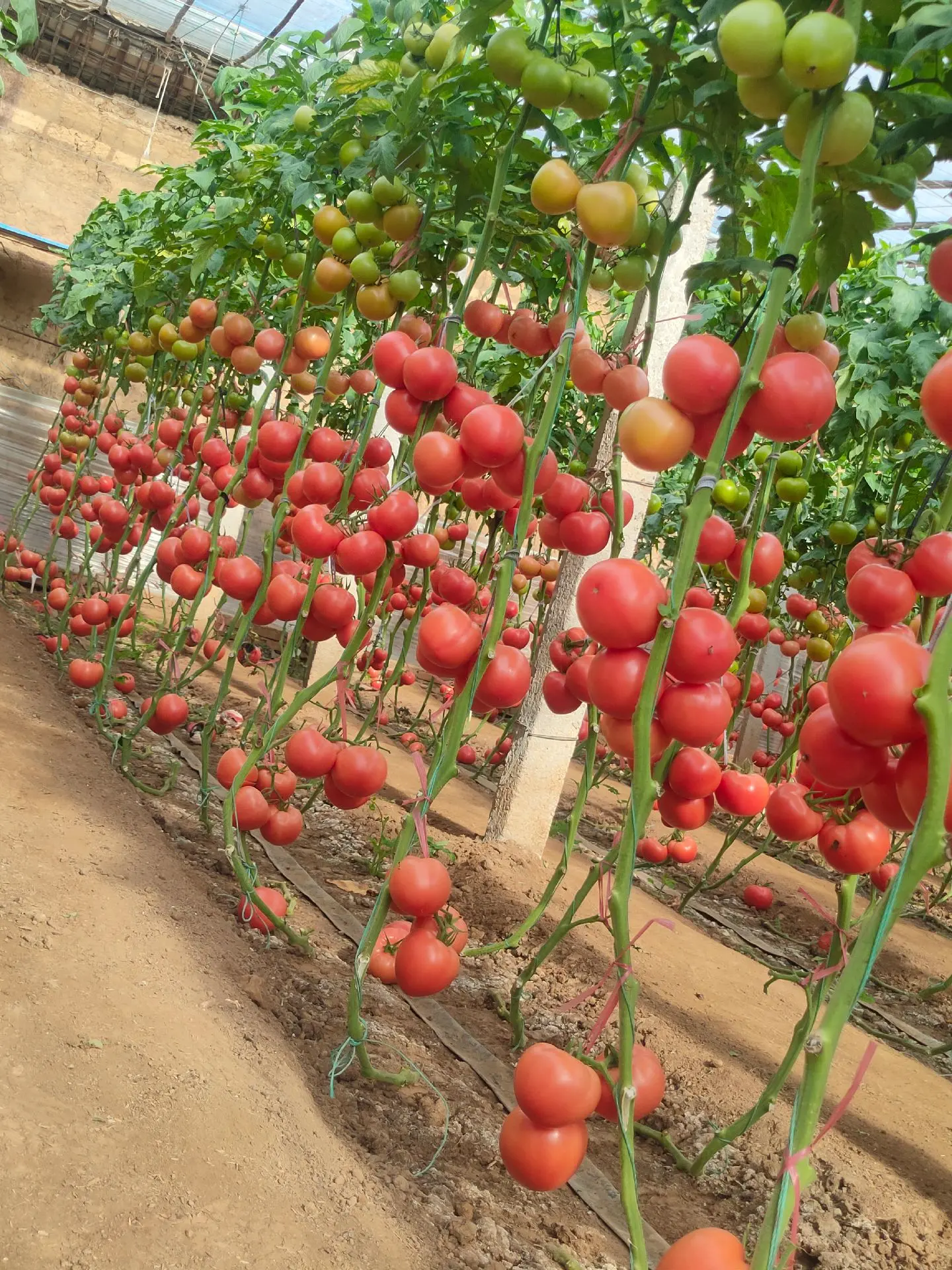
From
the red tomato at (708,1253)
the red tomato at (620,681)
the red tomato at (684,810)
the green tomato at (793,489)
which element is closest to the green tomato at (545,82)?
the red tomato at (620,681)

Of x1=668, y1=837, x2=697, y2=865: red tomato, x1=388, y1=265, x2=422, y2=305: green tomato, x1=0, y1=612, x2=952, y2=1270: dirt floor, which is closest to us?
x1=0, y1=612, x2=952, y2=1270: dirt floor

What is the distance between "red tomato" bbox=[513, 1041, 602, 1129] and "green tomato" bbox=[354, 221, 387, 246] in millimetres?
1759

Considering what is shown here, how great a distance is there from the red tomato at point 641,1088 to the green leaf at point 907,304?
2.96m

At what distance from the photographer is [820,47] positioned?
3.05 feet

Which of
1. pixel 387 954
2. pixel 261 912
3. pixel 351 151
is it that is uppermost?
pixel 351 151

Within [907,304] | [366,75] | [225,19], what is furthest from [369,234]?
[225,19]

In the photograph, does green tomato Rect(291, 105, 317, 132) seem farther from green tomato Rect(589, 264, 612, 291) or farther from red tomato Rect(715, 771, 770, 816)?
red tomato Rect(715, 771, 770, 816)

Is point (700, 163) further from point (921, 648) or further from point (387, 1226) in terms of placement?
point (387, 1226)

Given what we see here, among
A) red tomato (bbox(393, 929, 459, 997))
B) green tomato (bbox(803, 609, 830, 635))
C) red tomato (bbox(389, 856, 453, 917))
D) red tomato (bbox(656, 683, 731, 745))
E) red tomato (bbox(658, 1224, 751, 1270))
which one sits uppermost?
green tomato (bbox(803, 609, 830, 635))

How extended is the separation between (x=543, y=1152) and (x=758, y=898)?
439cm

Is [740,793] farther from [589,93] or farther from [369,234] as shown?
[369,234]

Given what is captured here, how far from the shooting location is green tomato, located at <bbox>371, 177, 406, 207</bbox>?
2043 mm

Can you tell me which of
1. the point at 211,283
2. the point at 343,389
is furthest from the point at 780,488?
the point at 211,283

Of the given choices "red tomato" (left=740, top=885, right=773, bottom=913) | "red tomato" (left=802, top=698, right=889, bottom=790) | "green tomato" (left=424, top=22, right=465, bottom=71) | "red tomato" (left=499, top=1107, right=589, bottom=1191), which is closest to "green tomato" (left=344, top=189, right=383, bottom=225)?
"green tomato" (left=424, top=22, right=465, bottom=71)
